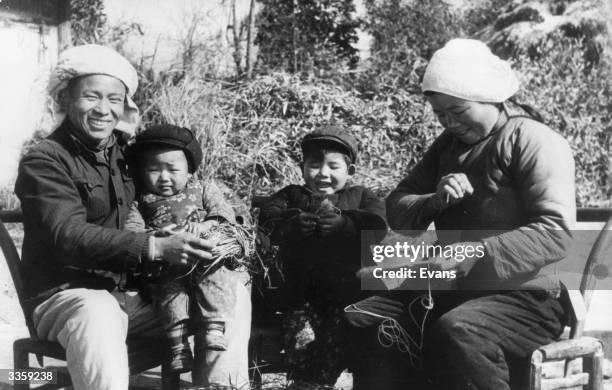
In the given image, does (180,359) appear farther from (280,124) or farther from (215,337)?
(280,124)

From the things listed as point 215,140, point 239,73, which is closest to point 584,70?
point 239,73

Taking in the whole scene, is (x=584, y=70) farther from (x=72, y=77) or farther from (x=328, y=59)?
(x=72, y=77)

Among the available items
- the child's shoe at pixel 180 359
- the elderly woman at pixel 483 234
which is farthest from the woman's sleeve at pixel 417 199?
the child's shoe at pixel 180 359

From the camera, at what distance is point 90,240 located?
301 cm

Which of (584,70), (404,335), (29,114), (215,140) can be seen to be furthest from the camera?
(584,70)

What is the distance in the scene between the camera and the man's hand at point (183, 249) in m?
3.01

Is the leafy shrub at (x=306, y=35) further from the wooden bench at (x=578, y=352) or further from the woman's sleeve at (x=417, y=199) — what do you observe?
the wooden bench at (x=578, y=352)

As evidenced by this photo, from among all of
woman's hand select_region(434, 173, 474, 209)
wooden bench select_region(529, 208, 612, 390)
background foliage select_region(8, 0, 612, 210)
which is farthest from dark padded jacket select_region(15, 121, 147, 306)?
background foliage select_region(8, 0, 612, 210)

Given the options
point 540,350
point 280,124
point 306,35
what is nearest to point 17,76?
point 280,124

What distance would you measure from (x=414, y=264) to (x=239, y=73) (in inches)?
170

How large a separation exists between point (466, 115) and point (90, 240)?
153cm

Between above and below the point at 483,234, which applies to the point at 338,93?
above

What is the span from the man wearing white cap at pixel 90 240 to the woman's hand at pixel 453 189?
88 centimetres

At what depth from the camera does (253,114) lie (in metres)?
6.52
